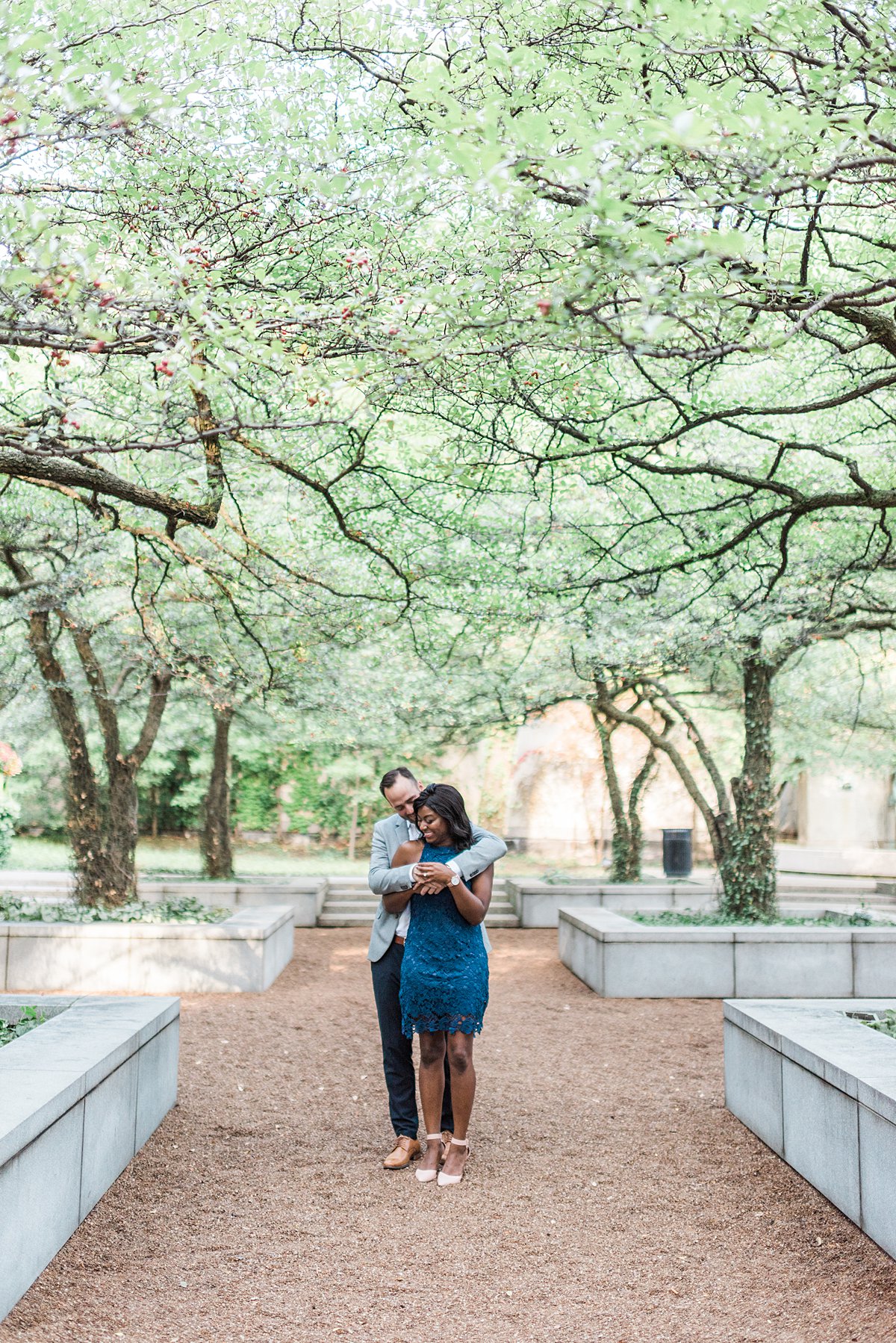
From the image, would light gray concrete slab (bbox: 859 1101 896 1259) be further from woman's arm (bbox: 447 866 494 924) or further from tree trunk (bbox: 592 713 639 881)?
tree trunk (bbox: 592 713 639 881)

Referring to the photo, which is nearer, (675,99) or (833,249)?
(675,99)

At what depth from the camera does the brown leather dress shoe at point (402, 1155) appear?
489 centimetres

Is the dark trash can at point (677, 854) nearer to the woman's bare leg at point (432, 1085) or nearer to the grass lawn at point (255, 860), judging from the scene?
the grass lawn at point (255, 860)

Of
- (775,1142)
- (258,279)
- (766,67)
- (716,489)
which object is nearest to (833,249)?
(716,489)

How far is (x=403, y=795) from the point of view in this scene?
16.0 feet

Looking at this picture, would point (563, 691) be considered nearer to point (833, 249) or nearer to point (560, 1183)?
point (833, 249)

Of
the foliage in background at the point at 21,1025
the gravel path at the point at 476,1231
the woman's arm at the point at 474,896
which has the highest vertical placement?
the woman's arm at the point at 474,896

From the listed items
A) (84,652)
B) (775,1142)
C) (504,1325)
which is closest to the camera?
(504,1325)

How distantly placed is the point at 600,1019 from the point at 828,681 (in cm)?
858

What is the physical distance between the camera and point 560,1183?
4.80 meters

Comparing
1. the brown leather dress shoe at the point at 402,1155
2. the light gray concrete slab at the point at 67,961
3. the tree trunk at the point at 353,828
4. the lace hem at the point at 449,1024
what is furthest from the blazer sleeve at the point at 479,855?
the tree trunk at the point at 353,828

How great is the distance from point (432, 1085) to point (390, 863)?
3.12ft

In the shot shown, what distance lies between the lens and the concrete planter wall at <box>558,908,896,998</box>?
381 inches

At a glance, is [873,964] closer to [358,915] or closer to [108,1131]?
[108,1131]
